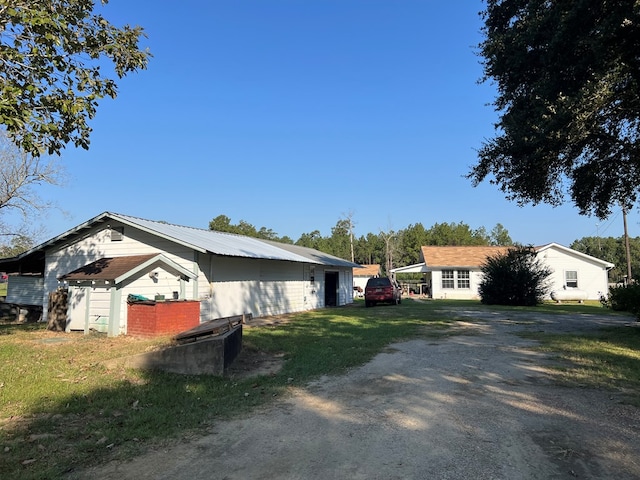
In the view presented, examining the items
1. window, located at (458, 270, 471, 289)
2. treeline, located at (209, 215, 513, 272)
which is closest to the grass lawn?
window, located at (458, 270, 471, 289)

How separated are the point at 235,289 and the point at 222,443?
1216 centimetres

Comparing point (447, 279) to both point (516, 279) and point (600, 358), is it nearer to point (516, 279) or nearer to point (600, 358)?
point (516, 279)

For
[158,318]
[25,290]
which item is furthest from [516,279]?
[25,290]

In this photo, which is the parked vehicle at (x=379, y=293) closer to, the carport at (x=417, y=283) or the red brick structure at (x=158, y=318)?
the carport at (x=417, y=283)

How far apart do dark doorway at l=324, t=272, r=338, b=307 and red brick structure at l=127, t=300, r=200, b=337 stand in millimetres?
15697

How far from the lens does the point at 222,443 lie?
173 inches

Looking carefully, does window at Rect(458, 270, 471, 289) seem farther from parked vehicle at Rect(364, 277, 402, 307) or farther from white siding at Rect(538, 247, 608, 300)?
parked vehicle at Rect(364, 277, 402, 307)

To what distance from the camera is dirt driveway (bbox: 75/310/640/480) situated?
365 cm

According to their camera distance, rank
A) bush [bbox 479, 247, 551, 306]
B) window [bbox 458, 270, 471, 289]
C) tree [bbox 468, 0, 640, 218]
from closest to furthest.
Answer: tree [bbox 468, 0, 640, 218]
bush [bbox 479, 247, 551, 306]
window [bbox 458, 270, 471, 289]

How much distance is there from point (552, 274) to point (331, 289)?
17.9 meters

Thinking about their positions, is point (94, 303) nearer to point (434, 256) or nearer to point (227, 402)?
point (227, 402)

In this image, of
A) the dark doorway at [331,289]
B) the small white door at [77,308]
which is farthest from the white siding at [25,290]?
the dark doorway at [331,289]

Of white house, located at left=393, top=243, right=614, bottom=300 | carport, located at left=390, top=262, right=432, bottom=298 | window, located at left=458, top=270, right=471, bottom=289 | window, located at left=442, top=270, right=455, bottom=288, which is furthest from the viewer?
carport, located at left=390, top=262, right=432, bottom=298

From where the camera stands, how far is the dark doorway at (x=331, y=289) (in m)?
27.3
